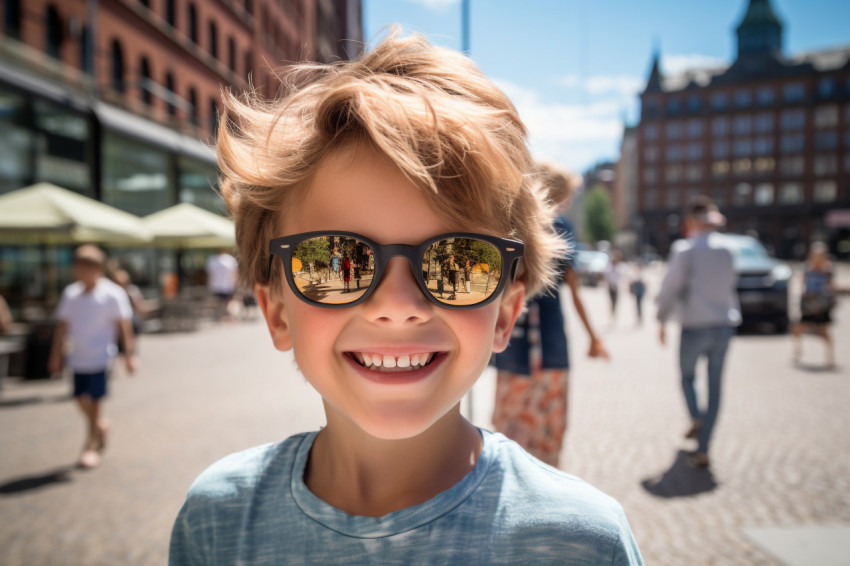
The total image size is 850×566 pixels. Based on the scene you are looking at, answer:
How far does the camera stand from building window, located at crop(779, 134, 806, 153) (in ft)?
251

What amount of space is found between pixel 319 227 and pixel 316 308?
0.50ft

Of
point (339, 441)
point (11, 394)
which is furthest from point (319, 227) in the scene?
point (11, 394)

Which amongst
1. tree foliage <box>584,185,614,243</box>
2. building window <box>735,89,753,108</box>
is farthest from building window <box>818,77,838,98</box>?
tree foliage <box>584,185,614,243</box>

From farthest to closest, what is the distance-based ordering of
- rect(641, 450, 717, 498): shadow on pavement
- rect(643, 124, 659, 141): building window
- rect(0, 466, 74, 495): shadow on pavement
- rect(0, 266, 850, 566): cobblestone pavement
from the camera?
1. rect(643, 124, 659, 141): building window
2. rect(0, 466, 74, 495): shadow on pavement
3. rect(641, 450, 717, 498): shadow on pavement
4. rect(0, 266, 850, 566): cobblestone pavement

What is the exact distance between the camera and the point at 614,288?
15.8 meters

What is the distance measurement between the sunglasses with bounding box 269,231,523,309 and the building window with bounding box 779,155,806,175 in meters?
91.1

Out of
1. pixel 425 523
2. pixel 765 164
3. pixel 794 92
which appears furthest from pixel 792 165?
pixel 425 523

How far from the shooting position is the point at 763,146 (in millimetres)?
78688

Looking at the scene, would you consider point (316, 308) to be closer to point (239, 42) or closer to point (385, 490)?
point (385, 490)

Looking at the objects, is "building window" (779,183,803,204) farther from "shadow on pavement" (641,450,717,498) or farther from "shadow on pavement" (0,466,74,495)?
"shadow on pavement" (0,466,74,495)

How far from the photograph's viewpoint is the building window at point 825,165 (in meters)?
73.9

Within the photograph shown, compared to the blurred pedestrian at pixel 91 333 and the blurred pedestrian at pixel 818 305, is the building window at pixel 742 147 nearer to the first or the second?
the blurred pedestrian at pixel 818 305

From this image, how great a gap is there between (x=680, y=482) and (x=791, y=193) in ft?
288

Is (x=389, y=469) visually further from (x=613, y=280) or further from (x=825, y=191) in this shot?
(x=825, y=191)
